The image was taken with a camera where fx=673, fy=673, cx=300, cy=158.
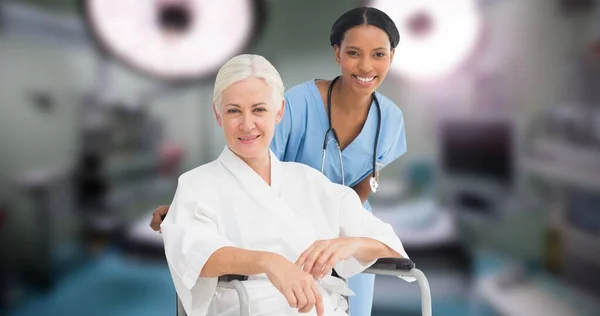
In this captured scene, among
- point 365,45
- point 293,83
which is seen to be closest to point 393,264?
point 365,45

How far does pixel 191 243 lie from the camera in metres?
0.98

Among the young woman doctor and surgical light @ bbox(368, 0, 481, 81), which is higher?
surgical light @ bbox(368, 0, 481, 81)

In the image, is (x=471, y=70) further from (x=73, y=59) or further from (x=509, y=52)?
(x=73, y=59)

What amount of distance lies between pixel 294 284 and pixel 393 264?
199 mm

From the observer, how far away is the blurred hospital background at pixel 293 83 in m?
1.47

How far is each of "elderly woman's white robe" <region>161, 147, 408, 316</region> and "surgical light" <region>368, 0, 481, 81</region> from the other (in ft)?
1.26

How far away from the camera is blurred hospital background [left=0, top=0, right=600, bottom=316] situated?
57.9 inches

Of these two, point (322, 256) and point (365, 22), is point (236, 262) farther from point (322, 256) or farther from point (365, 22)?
point (365, 22)

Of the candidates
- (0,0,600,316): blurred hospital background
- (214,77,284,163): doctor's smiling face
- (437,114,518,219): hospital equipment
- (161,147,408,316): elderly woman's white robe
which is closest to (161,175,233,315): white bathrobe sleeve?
(161,147,408,316): elderly woman's white robe

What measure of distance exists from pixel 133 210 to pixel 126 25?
455 millimetres

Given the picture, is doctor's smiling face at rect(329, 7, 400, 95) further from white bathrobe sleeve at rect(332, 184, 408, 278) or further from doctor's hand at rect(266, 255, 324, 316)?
doctor's hand at rect(266, 255, 324, 316)

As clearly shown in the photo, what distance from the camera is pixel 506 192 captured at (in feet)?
5.27

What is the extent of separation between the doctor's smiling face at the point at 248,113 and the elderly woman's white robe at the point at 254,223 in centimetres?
6

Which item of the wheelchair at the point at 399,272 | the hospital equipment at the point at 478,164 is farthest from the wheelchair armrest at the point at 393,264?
the hospital equipment at the point at 478,164
